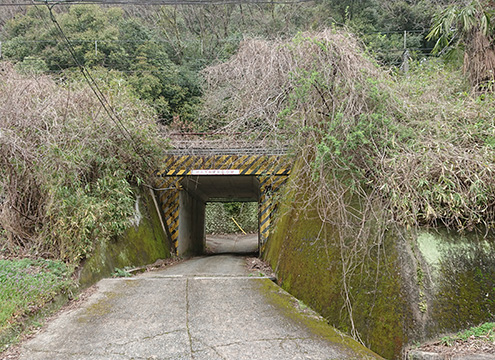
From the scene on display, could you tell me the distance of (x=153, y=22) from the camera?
24.1 metres

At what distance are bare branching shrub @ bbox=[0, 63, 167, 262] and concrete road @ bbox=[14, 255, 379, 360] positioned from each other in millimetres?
1135

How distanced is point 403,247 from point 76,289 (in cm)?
445

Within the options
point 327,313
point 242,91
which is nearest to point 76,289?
point 327,313

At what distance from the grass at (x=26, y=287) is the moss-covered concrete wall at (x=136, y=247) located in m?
0.45

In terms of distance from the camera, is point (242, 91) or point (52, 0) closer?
point (52, 0)

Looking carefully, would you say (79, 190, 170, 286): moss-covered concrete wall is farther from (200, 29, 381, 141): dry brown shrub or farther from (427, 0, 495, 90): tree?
(427, 0, 495, 90): tree

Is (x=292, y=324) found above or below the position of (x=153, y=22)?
below

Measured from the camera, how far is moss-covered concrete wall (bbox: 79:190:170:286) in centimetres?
559

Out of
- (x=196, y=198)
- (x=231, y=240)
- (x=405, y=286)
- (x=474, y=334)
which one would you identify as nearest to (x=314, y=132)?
(x=405, y=286)

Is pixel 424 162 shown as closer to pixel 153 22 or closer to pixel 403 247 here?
pixel 403 247

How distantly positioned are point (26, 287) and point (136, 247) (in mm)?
3234

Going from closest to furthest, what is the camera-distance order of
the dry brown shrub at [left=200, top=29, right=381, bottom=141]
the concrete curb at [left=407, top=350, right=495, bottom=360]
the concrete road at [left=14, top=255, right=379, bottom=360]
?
the concrete curb at [left=407, top=350, right=495, bottom=360] < the concrete road at [left=14, top=255, right=379, bottom=360] < the dry brown shrub at [left=200, top=29, right=381, bottom=141]

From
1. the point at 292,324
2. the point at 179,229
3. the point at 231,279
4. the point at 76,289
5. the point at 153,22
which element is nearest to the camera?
the point at 292,324

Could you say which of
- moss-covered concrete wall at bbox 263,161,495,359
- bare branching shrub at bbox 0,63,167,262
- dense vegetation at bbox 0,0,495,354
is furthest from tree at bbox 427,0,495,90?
bare branching shrub at bbox 0,63,167,262
